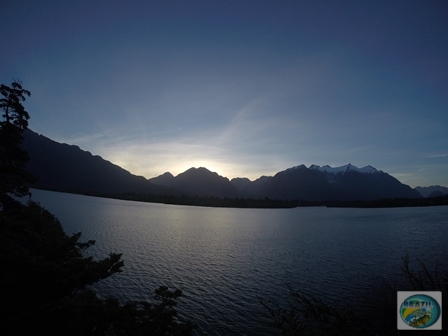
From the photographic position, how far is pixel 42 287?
12.0 meters

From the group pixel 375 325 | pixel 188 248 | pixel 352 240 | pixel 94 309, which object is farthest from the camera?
pixel 352 240

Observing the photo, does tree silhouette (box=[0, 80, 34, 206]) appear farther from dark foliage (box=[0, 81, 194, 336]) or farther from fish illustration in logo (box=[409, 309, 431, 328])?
fish illustration in logo (box=[409, 309, 431, 328])

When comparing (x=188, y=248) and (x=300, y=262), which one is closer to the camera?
(x=300, y=262)

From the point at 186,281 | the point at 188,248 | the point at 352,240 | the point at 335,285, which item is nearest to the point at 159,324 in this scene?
the point at 186,281

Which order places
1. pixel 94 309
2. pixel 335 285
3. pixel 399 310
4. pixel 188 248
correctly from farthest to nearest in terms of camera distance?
pixel 188 248 → pixel 335 285 → pixel 94 309 → pixel 399 310

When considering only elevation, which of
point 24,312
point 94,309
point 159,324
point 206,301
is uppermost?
point 24,312

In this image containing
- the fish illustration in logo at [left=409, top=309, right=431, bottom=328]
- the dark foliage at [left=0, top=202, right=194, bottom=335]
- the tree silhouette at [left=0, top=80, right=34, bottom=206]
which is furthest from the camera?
the tree silhouette at [left=0, top=80, right=34, bottom=206]

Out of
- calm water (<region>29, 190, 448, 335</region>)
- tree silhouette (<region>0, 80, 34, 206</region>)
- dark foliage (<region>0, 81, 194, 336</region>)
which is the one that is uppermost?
tree silhouette (<region>0, 80, 34, 206</region>)

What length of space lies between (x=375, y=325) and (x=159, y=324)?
19651 millimetres

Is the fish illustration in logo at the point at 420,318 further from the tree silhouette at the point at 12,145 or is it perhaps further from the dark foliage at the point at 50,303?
the tree silhouette at the point at 12,145

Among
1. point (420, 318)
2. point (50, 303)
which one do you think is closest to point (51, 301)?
point (50, 303)

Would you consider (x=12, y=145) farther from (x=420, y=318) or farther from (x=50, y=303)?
(x=420, y=318)

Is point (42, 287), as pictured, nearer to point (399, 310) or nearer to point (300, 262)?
point (399, 310)

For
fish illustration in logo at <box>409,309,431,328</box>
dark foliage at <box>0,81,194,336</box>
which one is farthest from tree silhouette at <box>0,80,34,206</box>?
fish illustration in logo at <box>409,309,431,328</box>
